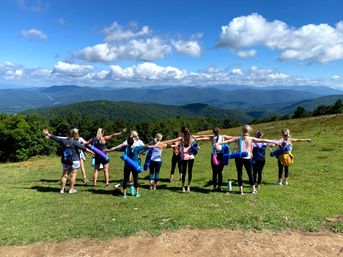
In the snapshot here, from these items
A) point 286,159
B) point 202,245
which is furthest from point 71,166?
point 286,159

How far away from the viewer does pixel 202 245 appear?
1020cm

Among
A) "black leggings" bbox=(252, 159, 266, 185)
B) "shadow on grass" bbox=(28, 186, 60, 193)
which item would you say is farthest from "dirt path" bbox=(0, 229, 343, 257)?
"shadow on grass" bbox=(28, 186, 60, 193)

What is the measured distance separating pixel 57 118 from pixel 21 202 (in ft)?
366

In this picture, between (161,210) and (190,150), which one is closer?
(161,210)

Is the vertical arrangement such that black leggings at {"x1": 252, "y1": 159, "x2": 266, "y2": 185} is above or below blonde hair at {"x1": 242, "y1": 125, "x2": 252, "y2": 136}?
below

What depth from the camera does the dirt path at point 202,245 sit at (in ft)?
32.2

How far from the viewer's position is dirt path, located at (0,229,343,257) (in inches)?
387

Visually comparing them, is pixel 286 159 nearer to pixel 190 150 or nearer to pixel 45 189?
pixel 190 150

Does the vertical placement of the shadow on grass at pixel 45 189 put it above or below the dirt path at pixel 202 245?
below

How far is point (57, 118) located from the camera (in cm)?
12169

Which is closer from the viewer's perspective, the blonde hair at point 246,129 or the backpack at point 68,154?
the blonde hair at point 246,129

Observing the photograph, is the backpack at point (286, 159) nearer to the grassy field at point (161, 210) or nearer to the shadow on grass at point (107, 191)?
the grassy field at point (161, 210)

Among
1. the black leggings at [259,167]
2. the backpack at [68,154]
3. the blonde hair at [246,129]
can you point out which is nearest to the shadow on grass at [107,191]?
the backpack at [68,154]

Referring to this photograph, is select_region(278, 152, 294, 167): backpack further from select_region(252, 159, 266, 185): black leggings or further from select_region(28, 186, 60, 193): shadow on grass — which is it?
select_region(28, 186, 60, 193): shadow on grass
